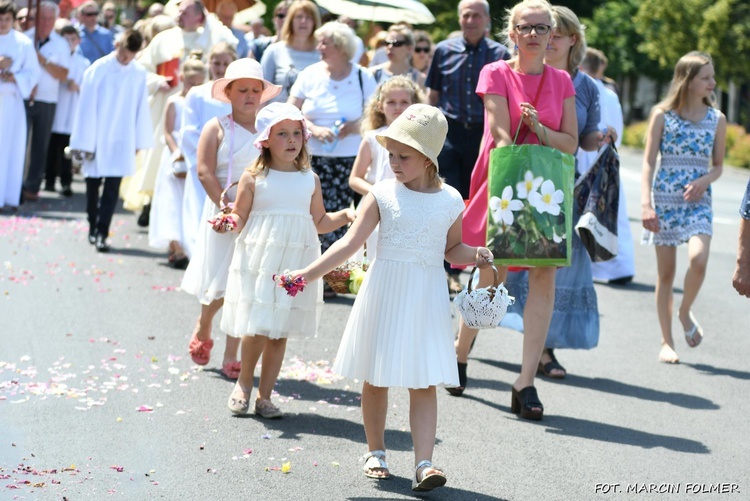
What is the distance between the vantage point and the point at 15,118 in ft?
51.1

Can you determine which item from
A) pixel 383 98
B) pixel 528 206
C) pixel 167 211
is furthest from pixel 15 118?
pixel 528 206

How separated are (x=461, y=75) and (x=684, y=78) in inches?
72.5

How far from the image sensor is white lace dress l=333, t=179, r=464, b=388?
5.79 meters

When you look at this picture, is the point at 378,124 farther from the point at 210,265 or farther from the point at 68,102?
the point at 68,102

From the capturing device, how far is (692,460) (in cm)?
657

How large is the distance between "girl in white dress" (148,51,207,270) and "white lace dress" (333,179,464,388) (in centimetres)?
597

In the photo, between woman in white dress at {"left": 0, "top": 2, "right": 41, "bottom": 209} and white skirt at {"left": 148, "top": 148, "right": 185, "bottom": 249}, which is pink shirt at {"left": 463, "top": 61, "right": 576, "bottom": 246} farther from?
woman in white dress at {"left": 0, "top": 2, "right": 41, "bottom": 209}

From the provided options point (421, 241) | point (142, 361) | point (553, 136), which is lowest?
point (142, 361)

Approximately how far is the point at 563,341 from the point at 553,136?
1845 mm

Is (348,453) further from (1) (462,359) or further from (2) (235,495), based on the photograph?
(1) (462,359)

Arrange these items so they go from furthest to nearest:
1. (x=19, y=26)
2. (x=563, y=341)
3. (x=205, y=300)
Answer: (x=19, y=26)
(x=563, y=341)
(x=205, y=300)

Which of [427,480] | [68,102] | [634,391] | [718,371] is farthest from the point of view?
[68,102]

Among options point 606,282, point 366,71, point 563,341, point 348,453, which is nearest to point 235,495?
point 348,453

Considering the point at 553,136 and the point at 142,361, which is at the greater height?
the point at 553,136
